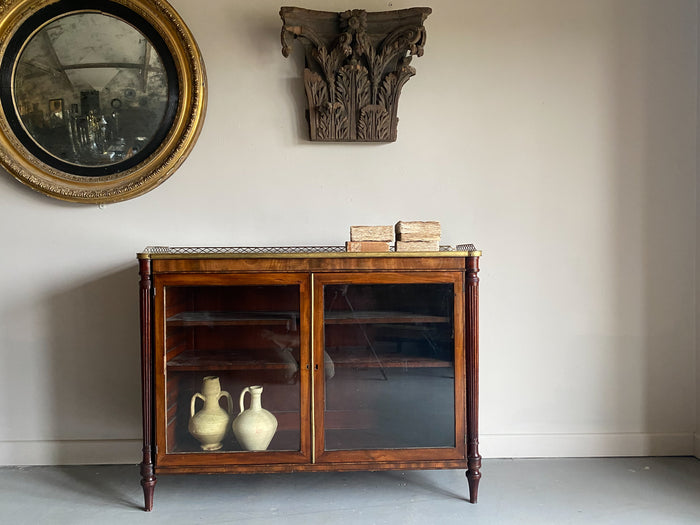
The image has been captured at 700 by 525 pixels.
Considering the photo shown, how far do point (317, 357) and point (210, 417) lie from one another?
0.45 meters

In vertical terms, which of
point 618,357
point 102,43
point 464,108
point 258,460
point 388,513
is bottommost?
point 388,513

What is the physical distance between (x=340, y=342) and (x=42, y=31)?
1.78 metres

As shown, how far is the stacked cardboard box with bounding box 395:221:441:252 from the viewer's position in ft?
6.65

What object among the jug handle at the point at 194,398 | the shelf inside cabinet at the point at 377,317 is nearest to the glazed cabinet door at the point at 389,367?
the shelf inside cabinet at the point at 377,317

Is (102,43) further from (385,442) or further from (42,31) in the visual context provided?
(385,442)

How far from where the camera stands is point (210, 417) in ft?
6.67

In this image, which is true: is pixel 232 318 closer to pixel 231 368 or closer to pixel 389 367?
pixel 231 368

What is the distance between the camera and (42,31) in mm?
2309

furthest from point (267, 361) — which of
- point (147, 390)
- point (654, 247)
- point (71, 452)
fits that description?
point (654, 247)

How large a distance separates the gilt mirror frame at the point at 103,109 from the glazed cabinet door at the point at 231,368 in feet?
2.17

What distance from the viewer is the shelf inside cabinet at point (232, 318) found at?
2.00m

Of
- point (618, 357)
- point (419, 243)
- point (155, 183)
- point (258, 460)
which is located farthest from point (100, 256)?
point (618, 357)

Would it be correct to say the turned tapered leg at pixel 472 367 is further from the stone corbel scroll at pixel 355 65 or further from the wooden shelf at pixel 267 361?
the stone corbel scroll at pixel 355 65

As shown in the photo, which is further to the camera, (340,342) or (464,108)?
(464,108)
